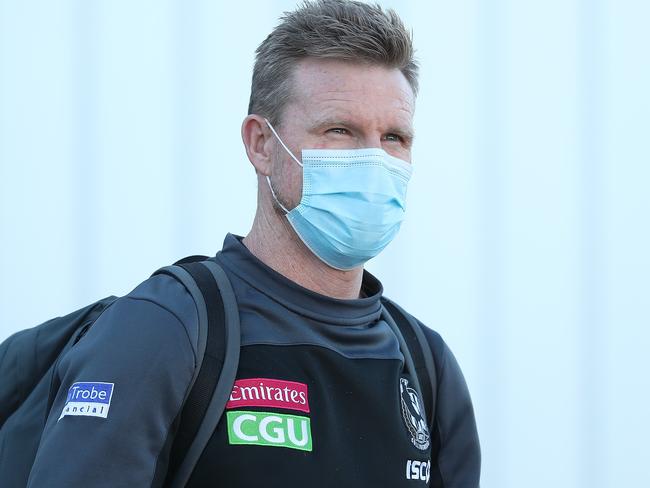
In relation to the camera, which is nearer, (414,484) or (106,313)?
(106,313)

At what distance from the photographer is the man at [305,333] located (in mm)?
1431

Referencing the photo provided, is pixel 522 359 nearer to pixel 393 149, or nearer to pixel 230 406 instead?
pixel 393 149

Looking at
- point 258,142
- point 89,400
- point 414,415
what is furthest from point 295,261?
point 89,400

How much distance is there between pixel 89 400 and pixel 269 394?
0.95 ft

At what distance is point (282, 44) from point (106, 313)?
63cm

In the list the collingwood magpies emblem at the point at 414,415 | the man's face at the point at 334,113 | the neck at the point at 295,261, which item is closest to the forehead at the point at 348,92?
the man's face at the point at 334,113

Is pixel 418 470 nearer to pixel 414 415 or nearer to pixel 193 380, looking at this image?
pixel 414 415

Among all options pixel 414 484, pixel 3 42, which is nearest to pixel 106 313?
pixel 414 484

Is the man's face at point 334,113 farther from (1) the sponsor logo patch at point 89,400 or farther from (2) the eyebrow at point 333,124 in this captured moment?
(1) the sponsor logo patch at point 89,400

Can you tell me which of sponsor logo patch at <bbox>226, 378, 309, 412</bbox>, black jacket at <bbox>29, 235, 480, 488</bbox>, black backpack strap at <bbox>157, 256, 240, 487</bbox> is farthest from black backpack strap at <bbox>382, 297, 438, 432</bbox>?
black backpack strap at <bbox>157, 256, 240, 487</bbox>

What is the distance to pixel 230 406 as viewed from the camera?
1.51 meters

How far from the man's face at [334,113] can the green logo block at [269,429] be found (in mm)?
423

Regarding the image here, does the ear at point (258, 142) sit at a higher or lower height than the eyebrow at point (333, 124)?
lower

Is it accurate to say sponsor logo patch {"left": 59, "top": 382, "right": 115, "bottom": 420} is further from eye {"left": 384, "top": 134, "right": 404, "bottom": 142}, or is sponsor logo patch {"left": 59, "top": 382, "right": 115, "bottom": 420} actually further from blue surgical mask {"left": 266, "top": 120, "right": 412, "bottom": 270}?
eye {"left": 384, "top": 134, "right": 404, "bottom": 142}
